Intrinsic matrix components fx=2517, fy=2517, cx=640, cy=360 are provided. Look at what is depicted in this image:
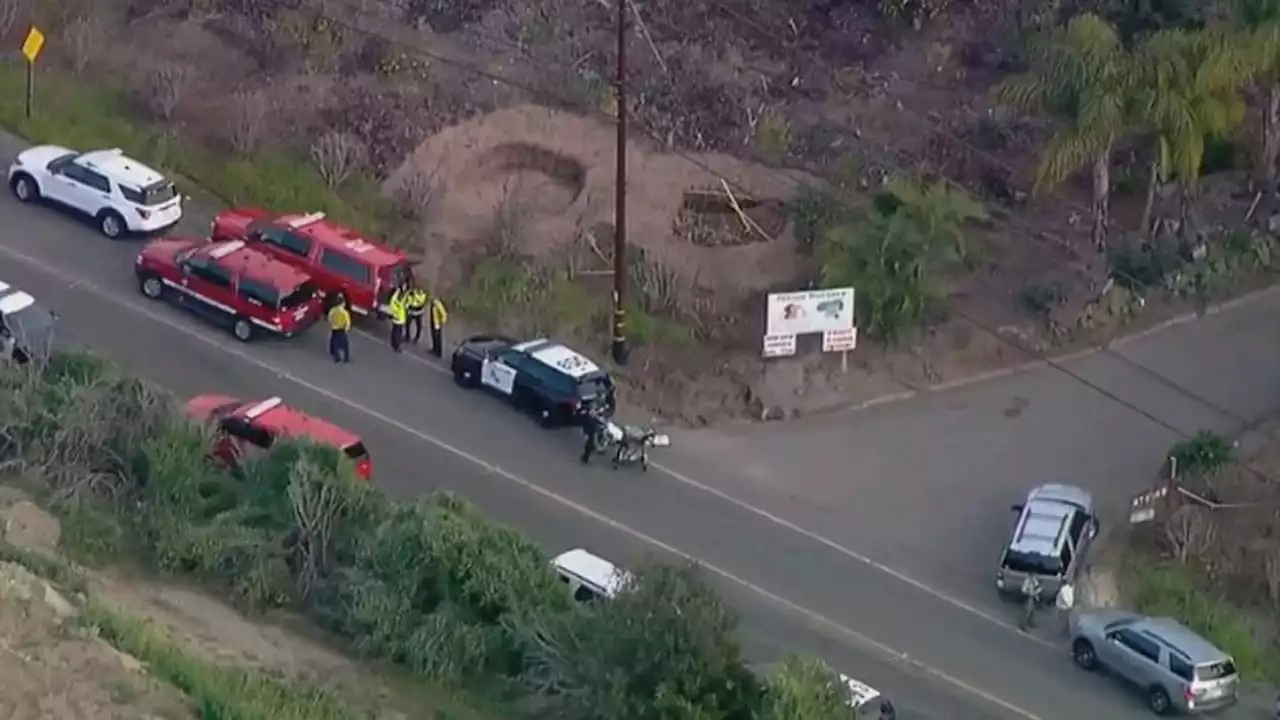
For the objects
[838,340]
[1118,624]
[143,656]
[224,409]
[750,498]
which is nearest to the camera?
→ [143,656]

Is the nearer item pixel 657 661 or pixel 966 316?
pixel 657 661

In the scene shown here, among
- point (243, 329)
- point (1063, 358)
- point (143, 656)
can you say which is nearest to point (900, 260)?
point (1063, 358)

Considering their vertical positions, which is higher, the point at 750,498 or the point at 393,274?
the point at 393,274

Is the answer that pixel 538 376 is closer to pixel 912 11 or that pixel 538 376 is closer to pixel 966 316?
pixel 966 316

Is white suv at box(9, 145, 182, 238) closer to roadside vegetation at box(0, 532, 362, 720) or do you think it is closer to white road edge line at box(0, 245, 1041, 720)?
white road edge line at box(0, 245, 1041, 720)

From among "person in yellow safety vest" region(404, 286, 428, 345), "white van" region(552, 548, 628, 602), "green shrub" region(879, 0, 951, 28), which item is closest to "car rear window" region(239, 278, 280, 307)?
"person in yellow safety vest" region(404, 286, 428, 345)

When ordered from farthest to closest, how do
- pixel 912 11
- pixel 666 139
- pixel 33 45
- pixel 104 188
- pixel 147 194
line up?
1. pixel 912 11
2. pixel 666 139
3. pixel 33 45
4. pixel 104 188
5. pixel 147 194

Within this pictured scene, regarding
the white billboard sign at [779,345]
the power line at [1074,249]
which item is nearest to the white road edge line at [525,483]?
the white billboard sign at [779,345]
